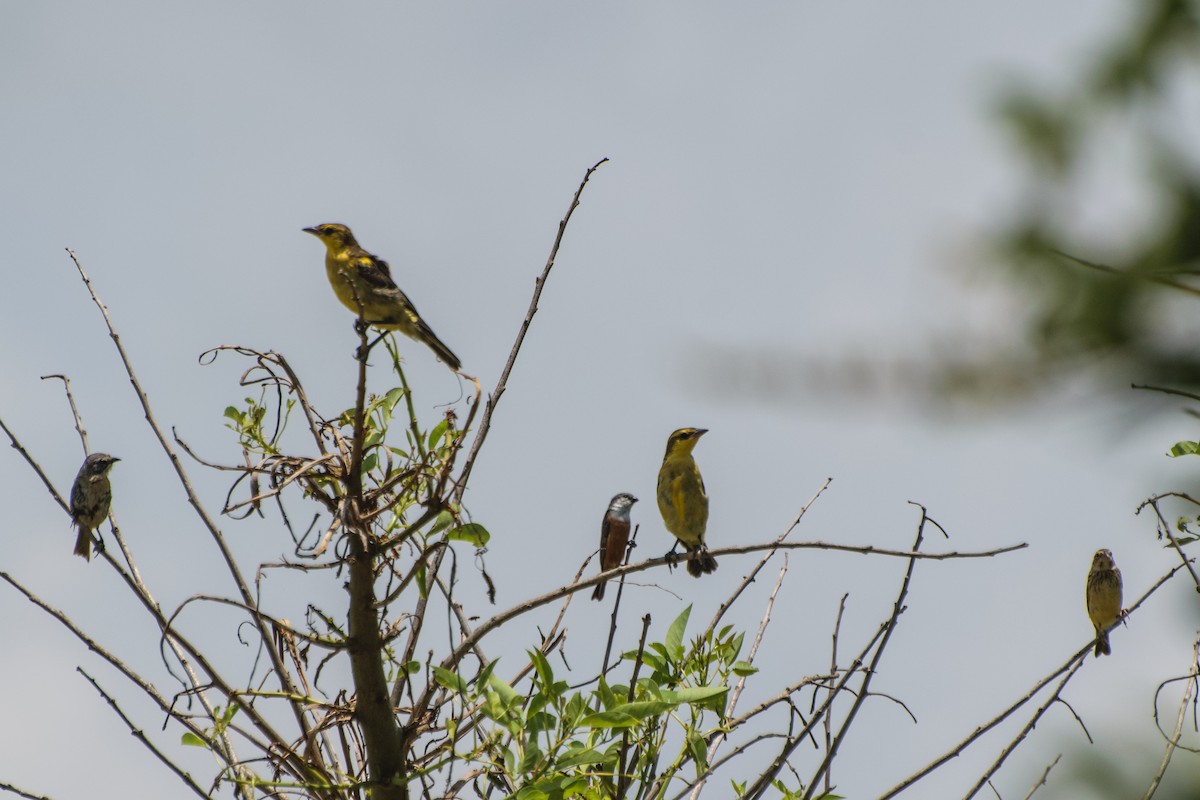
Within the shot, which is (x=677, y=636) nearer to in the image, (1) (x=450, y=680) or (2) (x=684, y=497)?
(1) (x=450, y=680)

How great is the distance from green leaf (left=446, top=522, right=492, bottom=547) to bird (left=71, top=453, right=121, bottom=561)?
4848 millimetres

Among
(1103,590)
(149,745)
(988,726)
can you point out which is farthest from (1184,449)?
(1103,590)

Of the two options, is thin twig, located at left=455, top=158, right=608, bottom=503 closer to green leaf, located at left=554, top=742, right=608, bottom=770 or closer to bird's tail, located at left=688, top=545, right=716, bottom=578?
green leaf, located at left=554, top=742, right=608, bottom=770

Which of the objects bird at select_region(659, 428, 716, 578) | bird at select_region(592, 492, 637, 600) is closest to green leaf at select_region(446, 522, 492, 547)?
bird at select_region(592, 492, 637, 600)

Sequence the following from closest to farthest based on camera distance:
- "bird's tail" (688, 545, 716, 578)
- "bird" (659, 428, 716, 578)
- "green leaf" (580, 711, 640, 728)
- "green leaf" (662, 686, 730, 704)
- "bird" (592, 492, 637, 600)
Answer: "green leaf" (580, 711, 640, 728) < "green leaf" (662, 686, 730, 704) < "bird" (592, 492, 637, 600) < "bird's tail" (688, 545, 716, 578) < "bird" (659, 428, 716, 578)

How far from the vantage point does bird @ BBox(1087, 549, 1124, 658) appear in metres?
10.1

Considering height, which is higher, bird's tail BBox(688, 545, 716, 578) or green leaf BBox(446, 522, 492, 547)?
bird's tail BBox(688, 545, 716, 578)

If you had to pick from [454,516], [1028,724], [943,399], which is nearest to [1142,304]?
[943,399]

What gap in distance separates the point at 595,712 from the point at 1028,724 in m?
1.33

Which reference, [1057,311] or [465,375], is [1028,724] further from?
[1057,311]

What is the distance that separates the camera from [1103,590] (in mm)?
10117

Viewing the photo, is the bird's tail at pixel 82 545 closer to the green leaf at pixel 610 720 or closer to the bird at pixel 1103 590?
the green leaf at pixel 610 720

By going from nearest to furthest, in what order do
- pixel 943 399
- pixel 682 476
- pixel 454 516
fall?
pixel 943 399
pixel 454 516
pixel 682 476

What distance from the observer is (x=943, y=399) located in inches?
54.2
